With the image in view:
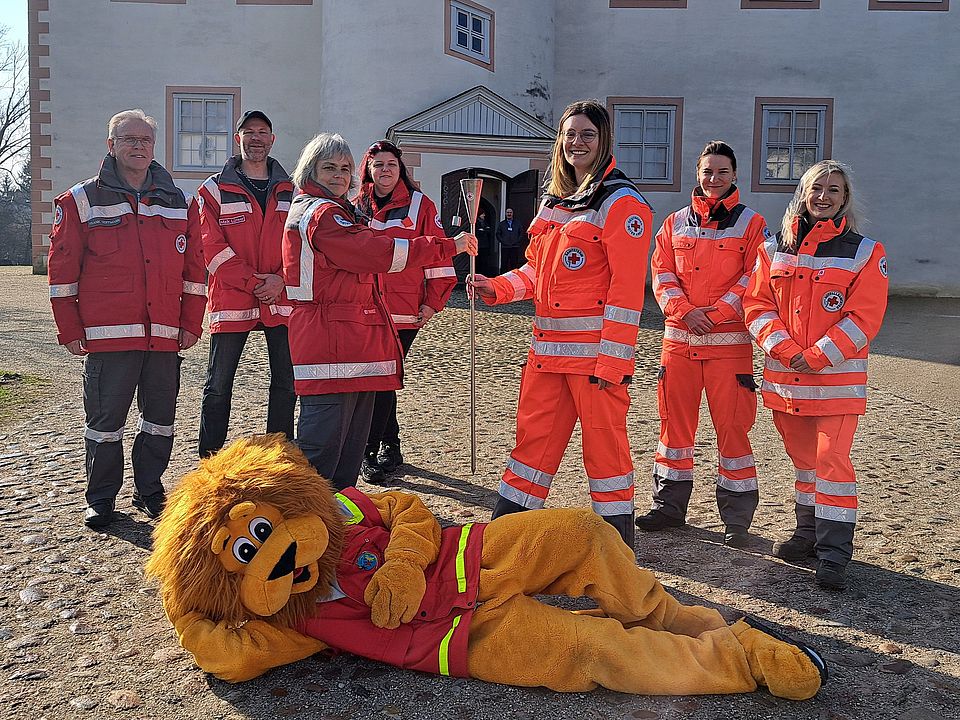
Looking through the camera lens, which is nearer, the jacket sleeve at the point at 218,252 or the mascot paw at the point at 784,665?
the mascot paw at the point at 784,665

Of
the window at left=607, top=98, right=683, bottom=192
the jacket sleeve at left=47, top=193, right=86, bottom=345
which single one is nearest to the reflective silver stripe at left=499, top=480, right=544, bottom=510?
the jacket sleeve at left=47, top=193, right=86, bottom=345

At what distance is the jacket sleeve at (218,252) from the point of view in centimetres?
553

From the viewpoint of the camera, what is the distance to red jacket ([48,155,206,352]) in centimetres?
470

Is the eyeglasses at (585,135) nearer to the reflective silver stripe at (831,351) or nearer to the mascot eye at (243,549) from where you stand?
the reflective silver stripe at (831,351)

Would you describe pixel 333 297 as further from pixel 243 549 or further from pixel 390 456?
→ pixel 390 456

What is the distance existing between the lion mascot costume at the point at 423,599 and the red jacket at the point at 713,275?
187 centimetres

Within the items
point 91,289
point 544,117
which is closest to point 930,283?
point 544,117

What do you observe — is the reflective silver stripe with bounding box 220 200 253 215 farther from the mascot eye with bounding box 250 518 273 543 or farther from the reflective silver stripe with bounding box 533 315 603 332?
the mascot eye with bounding box 250 518 273 543

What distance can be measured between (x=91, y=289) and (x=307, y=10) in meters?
16.4

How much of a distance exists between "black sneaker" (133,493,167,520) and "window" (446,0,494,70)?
14.3 metres

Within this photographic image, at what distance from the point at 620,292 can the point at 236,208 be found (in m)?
2.64

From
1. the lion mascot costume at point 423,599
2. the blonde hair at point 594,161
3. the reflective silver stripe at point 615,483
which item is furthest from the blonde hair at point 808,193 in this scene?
the lion mascot costume at point 423,599

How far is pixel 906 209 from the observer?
66.5 ft

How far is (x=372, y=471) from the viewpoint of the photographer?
5.79 meters
